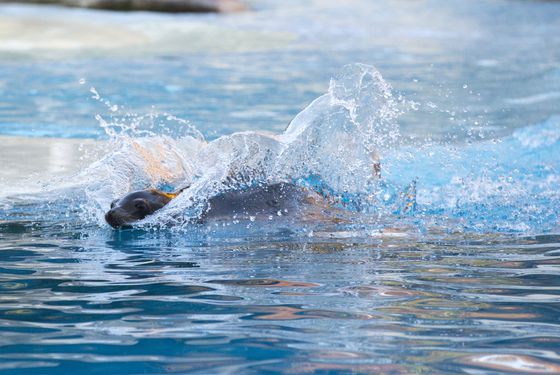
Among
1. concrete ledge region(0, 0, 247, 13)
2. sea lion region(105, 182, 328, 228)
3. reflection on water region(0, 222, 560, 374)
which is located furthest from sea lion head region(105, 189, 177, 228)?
concrete ledge region(0, 0, 247, 13)

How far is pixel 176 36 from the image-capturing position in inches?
616

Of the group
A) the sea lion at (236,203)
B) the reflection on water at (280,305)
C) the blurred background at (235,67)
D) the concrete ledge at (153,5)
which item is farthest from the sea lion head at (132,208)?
the concrete ledge at (153,5)

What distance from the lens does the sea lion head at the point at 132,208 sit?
5078mm

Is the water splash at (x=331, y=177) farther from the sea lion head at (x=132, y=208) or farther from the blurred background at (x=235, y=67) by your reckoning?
the blurred background at (x=235, y=67)

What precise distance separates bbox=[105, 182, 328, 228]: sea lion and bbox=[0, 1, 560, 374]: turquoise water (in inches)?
2.6

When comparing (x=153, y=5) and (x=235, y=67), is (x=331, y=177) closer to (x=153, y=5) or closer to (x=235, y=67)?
(x=235, y=67)

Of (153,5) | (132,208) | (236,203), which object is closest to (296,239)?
(236,203)

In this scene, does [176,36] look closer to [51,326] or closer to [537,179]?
[537,179]

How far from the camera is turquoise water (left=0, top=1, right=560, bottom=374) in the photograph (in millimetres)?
3123

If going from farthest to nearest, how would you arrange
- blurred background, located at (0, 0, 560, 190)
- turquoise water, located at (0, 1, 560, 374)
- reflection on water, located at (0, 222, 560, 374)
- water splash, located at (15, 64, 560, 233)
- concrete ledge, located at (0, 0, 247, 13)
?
concrete ledge, located at (0, 0, 247, 13)
blurred background, located at (0, 0, 560, 190)
water splash, located at (15, 64, 560, 233)
turquoise water, located at (0, 1, 560, 374)
reflection on water, located at (0, 222, 560, 374)

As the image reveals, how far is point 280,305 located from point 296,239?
1272 millimetres

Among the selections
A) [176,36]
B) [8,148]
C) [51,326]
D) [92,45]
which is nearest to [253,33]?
[176,36]

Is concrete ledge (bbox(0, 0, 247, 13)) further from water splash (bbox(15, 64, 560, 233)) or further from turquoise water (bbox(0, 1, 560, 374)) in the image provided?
water splash (bbox(15, 64, 560, 233))

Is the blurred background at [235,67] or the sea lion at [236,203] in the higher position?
the blurred background at [235,67]
